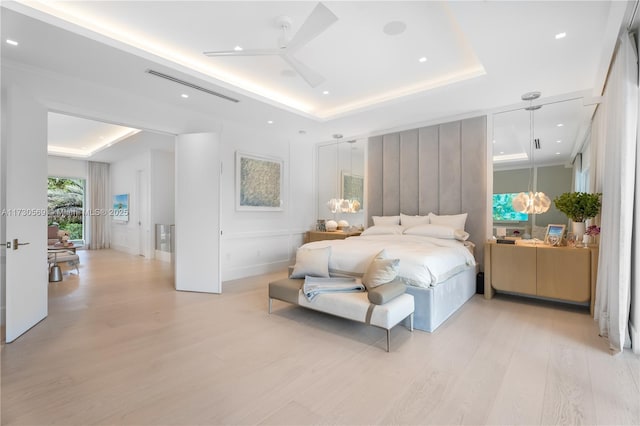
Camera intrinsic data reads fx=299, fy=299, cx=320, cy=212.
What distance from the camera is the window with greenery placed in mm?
9320

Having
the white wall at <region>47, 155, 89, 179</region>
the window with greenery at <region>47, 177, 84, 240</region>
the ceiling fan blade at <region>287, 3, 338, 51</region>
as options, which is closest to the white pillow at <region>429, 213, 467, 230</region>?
the ceiling fan blade at <region>287, 3, 338, 51</region>

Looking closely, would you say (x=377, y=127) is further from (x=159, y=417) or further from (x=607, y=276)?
(x=159, y=417)

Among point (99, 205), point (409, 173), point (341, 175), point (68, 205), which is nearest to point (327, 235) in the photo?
point (341, 175)

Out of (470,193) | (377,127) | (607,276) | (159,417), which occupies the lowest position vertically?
(159,417)

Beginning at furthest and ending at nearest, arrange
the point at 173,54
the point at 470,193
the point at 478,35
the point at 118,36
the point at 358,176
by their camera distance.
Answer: the point at 358,176
the point at 470,193
the point at 173,54
the point at 118,36
the point at 478,35

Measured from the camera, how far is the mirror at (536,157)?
4.14 m

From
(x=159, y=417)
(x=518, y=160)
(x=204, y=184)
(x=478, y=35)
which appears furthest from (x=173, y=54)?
(x=518, y=160)

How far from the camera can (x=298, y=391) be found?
2.00 metres

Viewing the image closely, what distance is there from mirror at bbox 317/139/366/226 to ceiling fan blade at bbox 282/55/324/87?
2.97 meters

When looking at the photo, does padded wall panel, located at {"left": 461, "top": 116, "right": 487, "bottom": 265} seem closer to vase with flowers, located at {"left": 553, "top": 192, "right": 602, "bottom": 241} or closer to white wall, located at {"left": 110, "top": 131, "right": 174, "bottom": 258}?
vase with flowers, located at {"left": 553, "top": 192, "right": 602, "bottom": 241}

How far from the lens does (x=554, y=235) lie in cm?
383

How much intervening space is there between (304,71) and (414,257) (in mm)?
2236

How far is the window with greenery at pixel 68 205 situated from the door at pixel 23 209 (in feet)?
25.4

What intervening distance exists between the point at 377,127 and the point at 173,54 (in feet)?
11.4
